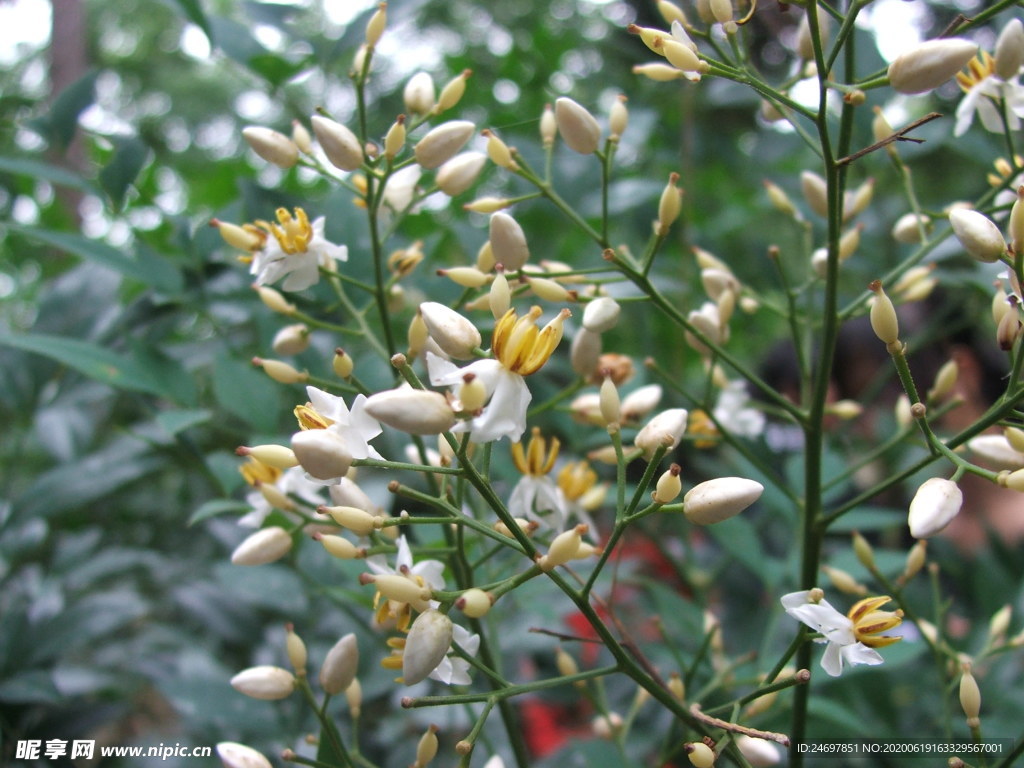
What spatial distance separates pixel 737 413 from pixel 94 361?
62 centimetres

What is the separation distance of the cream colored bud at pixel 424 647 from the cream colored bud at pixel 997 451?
0.37 meters

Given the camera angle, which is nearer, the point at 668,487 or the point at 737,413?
the point at 668,487

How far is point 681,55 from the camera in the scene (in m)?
0.53

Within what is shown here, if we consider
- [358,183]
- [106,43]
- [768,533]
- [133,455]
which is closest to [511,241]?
[358,183]

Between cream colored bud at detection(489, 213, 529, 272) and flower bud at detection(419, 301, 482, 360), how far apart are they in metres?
0.11

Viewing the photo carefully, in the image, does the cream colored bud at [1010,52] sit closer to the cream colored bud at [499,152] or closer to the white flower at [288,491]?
the cream colored bud at [499,152]

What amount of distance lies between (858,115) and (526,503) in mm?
599

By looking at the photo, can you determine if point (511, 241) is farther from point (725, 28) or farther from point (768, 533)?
point (768, 533)

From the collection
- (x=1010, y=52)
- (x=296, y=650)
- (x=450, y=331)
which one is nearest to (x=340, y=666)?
(x=296, y=650)

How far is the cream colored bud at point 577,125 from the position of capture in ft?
2.03

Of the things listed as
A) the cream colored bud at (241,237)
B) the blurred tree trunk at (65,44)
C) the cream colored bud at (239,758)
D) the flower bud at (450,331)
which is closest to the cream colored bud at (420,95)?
the cream colored bud at (241,237)

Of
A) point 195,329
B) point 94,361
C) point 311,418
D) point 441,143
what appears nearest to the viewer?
point 311,418

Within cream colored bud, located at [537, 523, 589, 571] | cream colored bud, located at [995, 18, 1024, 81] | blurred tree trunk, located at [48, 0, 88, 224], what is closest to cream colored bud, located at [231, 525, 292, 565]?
cream colored bud, located at [537, 523, 589, 571]

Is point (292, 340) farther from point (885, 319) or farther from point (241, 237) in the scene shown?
point (885, 319)
